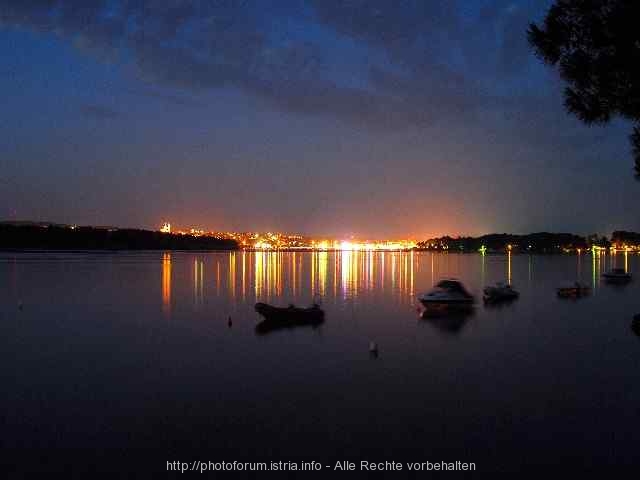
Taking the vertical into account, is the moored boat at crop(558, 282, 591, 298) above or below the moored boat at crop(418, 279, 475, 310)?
below

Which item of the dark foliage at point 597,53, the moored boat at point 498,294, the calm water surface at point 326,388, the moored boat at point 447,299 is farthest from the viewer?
the moored boat at point 498,294

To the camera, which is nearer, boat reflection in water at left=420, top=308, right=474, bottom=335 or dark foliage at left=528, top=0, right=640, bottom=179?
dark foliage at left=528, top=0, right=640, bottom=179

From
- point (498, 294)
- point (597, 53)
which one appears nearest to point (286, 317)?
point (498, 294)

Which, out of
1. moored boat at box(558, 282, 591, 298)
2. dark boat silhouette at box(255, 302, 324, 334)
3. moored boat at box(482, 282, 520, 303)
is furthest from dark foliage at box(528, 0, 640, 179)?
moored boat at box(558, 282, 591, 298)

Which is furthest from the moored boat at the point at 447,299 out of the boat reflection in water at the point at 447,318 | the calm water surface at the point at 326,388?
the calm water surface at the point at 326,388

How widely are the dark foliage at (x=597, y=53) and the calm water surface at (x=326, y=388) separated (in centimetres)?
643

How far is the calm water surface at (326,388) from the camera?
1106cm

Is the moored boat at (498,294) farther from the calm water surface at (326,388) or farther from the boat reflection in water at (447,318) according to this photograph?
the calm water surface at (326,388)

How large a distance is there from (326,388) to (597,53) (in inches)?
422

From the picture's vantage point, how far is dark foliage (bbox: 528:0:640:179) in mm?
7156

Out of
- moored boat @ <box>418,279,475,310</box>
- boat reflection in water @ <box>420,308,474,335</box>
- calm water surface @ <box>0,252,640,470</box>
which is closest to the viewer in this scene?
calm water surface @ <box>0,252,640,470</box>

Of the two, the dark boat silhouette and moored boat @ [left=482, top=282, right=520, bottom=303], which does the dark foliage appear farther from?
moored boat @ [left=482, top=282, right=520, bottom=303]

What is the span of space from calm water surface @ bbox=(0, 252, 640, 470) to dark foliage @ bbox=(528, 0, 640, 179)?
6427 mm

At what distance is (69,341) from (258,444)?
1459cm
